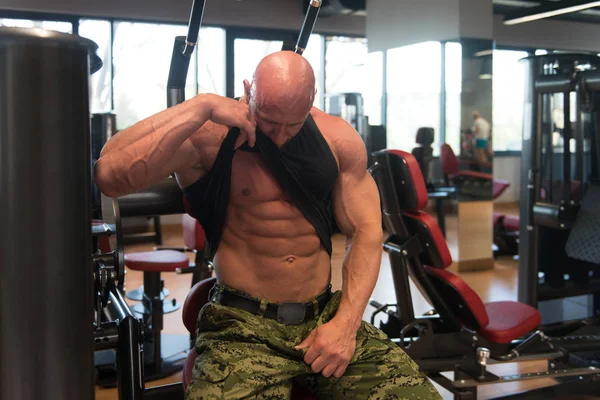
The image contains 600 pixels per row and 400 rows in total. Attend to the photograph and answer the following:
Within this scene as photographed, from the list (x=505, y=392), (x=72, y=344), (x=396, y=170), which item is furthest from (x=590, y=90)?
(x=72, y=344)

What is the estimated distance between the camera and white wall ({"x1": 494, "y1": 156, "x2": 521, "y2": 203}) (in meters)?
9.22

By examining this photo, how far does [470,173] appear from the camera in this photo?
524 centimetres

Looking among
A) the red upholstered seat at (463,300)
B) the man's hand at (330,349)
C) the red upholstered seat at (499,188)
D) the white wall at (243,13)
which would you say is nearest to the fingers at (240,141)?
the man's hand at (330,349)

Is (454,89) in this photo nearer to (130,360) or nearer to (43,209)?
(130,360)

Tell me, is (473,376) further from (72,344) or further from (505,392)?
(72,344)

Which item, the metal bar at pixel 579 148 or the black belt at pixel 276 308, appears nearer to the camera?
the black belt at pixel 276 308

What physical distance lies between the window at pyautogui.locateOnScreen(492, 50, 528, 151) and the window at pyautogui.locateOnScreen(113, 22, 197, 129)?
174 inches

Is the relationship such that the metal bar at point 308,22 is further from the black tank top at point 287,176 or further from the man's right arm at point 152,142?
the man's right arm at point 152,142

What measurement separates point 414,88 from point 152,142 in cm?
515

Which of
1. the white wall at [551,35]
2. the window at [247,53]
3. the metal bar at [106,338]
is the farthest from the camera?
the window at [247,53]

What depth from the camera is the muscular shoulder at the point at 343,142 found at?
1562mm

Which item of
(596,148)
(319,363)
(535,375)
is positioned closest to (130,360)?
(319,363)

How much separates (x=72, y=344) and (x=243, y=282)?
1.89 ft

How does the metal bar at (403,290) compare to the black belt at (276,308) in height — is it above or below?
below
